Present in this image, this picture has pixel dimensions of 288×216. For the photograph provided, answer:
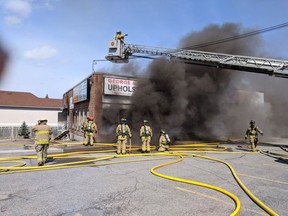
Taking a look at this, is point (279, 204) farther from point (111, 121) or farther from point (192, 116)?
point (192, 116)

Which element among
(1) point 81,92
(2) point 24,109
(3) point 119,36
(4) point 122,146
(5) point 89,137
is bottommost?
(4) point 122,146

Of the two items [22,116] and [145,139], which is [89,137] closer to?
[145,139]

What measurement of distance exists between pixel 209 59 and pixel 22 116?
90.7 ft

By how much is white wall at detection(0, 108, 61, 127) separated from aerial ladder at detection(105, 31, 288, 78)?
2234 centimetres

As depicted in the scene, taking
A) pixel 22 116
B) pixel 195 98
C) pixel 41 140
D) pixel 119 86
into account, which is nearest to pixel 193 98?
pixel 195 98

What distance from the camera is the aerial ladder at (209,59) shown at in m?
14.9

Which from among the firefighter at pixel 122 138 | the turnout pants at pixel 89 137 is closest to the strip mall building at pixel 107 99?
the turnout pants at pixel 89 137

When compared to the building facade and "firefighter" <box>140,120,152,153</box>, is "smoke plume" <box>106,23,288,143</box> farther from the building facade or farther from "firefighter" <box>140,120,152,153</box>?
the building facade

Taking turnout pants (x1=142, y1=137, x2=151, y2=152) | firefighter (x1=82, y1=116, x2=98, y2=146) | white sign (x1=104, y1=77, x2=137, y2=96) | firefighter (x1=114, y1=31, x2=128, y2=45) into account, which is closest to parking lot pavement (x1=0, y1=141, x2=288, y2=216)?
turnout pants (x1=142, y1=137, x2=151, y2=152)

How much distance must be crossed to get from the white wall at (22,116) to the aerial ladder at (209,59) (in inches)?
879

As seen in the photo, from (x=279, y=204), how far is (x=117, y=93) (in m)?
12.1

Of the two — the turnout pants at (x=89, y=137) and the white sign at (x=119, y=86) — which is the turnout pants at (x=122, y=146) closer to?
the turnout pants at (x=89, y=137)

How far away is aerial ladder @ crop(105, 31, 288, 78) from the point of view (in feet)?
49.0

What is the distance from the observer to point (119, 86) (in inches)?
628
